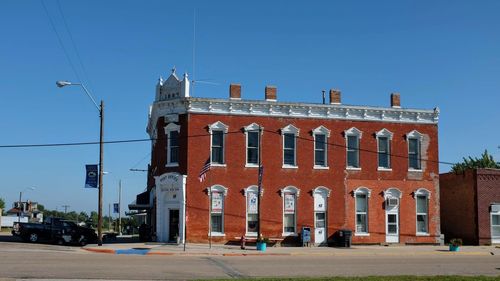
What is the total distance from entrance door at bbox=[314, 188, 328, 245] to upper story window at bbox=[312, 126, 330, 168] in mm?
1669

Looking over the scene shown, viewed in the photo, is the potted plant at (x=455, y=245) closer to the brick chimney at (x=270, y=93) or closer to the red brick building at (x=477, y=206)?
the red brick building at (x=477, y=206)

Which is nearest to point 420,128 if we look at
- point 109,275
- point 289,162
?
point 289,162

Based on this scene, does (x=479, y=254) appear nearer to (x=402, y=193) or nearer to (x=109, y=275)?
(x=402, y=193)

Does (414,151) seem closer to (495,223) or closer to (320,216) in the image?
(495,223)

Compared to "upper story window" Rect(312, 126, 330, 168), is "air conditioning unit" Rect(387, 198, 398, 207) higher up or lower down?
lower down

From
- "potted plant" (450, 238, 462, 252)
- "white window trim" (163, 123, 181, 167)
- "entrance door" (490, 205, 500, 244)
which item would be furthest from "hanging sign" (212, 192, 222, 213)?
"entrance door" (490, 205, 500, 244)

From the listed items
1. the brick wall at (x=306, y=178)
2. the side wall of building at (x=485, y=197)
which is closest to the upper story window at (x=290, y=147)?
the brick wall at (x=306, y=178)

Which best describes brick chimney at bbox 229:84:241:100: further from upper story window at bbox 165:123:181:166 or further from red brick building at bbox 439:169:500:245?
red brick building at bbox 439:169:500:245

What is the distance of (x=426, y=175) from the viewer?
1533 inches

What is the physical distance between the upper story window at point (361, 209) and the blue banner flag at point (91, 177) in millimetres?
15675

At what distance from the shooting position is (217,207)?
35250 millimetres

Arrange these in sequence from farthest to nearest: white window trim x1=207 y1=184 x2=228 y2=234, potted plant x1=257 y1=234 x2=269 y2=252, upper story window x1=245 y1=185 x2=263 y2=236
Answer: upper story window x1=245 y1=185 x2=263 y2=236 < white window trim x1=207 y1=184 x2=228 y2=234 < potted plant x1=257 y1=234 x2=269 y2=252

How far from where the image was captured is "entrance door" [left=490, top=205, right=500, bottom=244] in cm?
3903

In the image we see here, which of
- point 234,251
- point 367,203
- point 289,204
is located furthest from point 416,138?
point 234,251
